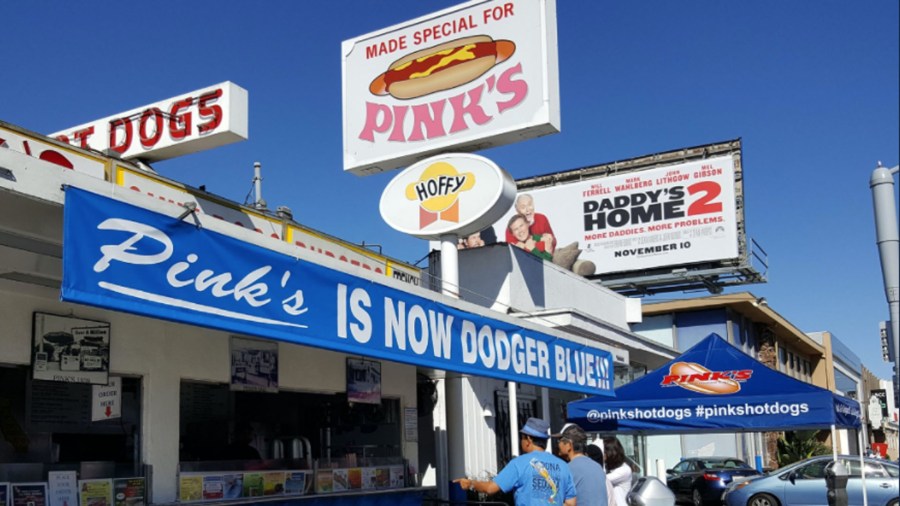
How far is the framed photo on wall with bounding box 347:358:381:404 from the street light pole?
8.04 metres

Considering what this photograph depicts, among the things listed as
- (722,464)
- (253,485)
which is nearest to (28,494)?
(253,485)

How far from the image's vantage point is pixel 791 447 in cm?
3172

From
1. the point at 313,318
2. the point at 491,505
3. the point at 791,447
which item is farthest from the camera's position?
the point at 791,447

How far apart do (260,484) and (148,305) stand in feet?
16.3

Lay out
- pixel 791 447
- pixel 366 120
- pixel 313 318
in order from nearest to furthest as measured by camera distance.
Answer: pixel 313 318, pixel 366 120, pixel 791 447

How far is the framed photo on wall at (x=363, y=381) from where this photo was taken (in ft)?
39.3

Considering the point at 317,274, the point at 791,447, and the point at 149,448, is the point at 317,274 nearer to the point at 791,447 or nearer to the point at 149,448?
the point at 149,448

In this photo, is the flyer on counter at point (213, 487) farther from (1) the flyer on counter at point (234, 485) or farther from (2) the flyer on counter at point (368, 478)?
(2) the flyer on counter at point (368, 478)

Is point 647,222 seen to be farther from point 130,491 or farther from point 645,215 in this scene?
point 130,491

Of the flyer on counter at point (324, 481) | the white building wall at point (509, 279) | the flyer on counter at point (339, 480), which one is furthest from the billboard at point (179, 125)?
the white building wall at point (509, 279)

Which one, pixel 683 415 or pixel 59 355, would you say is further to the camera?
pixel 683 415

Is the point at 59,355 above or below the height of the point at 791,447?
above

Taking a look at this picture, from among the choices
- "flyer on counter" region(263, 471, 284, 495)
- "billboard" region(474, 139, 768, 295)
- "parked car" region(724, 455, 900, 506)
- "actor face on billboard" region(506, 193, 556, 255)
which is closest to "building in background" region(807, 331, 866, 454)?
"billboard" region(474, 139, 768, 295)

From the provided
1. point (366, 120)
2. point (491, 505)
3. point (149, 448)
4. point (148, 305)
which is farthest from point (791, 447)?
point (148, 305)
